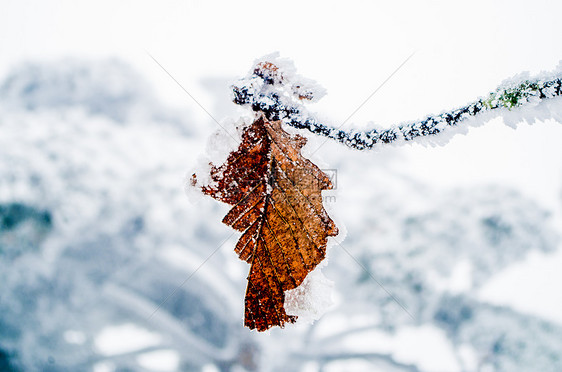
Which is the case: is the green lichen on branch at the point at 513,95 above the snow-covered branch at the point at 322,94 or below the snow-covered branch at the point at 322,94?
above

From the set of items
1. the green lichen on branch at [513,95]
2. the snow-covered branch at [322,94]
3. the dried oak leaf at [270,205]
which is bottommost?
the dried oak leaf at [270,205]

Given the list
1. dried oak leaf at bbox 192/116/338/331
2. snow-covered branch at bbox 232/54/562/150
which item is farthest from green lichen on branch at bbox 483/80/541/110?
dried oak leaf at bbox 192/116/338/331

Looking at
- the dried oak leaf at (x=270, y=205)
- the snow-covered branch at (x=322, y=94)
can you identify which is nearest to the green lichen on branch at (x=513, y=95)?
the snow-covered branch at (x=322, y=94)

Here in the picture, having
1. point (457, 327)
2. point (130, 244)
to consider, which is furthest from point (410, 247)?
point (130, 244)

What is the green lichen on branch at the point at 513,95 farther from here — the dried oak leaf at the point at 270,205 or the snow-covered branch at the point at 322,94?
the dried oak leaf at the point at 270,205

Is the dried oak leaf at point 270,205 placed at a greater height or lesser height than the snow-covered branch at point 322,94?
lesser
